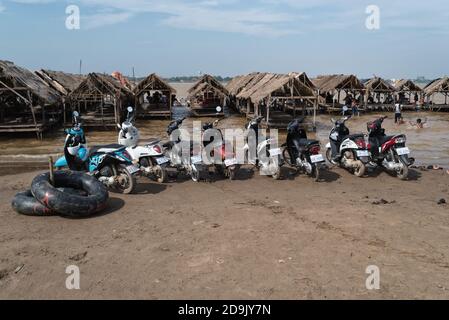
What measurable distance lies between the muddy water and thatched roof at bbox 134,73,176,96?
1.82 m

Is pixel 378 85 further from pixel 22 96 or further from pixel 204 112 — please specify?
pixel 22 96

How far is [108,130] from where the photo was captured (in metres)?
19.1

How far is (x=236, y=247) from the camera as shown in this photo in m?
5.09

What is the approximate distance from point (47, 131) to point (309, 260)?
16.1 meters

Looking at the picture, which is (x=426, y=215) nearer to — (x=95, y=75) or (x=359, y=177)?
(x=359, y=177)

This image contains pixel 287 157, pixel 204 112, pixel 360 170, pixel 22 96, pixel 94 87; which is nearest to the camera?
pixel 360 170

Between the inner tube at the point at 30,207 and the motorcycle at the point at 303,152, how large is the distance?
5.12 metres

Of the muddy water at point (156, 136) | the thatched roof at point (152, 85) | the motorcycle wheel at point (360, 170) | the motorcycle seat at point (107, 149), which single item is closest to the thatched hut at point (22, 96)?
the muddy water at point (156, 136)

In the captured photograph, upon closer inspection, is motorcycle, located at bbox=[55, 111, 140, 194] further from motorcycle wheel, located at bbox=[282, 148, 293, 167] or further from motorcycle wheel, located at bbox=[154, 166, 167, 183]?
motorcycle wheel, located at bbox=[282, 148, 293, 167]

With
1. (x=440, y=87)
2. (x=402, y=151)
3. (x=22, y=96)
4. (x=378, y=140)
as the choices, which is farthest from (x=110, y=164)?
(x=440, y=87)

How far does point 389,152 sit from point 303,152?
1857 millimetres

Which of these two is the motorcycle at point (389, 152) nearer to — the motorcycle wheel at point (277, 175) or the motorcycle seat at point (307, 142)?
the motorcycle seat at point (307, 142)
